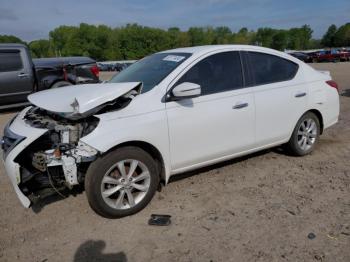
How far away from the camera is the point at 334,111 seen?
5520mm

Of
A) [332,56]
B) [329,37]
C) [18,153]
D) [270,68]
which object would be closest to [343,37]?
[329,37]

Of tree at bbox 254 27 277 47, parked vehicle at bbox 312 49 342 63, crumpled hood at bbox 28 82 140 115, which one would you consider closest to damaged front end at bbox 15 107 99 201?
crumpled hood at bbox 28 82 140 115

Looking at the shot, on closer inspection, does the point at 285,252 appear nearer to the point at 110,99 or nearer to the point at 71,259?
the point at 71,259

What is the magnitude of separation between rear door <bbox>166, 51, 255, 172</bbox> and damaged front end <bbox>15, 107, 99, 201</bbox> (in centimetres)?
93

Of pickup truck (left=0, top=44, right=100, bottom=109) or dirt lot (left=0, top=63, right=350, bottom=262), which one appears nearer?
dirt lot (left=0, top=63, right=350, bottom=262)

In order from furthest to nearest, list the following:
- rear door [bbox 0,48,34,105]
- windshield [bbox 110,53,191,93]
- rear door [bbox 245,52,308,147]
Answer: rear door [bbox 0,48,34,105]
rear door [bbox 245,52,308,147]
windshield [bbox 110,53,191,93]

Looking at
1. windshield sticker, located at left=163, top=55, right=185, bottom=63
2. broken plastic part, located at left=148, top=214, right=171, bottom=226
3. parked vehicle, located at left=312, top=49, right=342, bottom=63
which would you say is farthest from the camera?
parked vehicle, located at left=312, top=49, right=342, bottom=63

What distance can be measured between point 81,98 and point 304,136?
11.0ft

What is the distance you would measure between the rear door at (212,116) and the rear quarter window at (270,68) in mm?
243

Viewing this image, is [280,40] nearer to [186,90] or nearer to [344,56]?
[344,56]

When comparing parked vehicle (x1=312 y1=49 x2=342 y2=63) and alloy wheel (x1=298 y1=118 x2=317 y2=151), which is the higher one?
alloy wheel (x1=298 y1=118 x2=317 y2=151)

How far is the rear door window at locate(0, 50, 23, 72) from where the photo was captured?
391 inches

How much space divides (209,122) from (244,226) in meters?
1.23

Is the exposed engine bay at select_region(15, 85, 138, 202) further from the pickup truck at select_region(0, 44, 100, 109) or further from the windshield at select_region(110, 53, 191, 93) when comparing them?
the pickup truck at select_region(0, 44, 100, 109)
